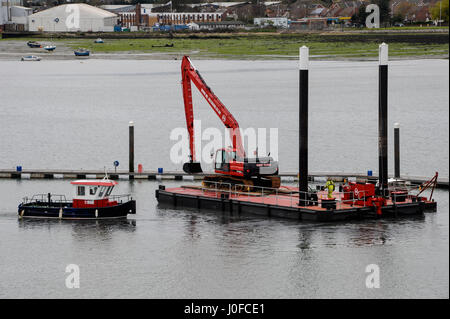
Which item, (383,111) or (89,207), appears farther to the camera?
(89,207)

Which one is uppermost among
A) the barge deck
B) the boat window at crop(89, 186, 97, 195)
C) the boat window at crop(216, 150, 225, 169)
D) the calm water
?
the boat window at crop(216, 150, 225, 169)

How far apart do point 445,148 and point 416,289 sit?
170 ft

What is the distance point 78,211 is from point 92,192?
1.39 metres

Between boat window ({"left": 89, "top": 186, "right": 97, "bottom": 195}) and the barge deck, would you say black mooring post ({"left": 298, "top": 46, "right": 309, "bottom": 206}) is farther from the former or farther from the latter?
boat window ({"left": 89, "top": 186, "right": 97, "bottom": 195})

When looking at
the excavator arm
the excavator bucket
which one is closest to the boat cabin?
the excavator bucket

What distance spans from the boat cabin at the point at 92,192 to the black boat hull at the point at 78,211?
528 millimetres

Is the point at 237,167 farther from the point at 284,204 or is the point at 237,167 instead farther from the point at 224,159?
the point at 284,204

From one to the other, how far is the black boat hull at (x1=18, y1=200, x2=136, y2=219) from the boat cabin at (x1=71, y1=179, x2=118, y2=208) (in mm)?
528

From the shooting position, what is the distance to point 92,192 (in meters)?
58.7

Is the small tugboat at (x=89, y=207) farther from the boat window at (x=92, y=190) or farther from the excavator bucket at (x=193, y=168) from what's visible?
the excavator bucket at (x=193, y=168)

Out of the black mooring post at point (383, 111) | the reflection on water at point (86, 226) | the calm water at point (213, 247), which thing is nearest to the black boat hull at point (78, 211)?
the reflection on water at point (86, 226)

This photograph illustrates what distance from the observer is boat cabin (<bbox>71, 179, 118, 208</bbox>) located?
58.3 meters

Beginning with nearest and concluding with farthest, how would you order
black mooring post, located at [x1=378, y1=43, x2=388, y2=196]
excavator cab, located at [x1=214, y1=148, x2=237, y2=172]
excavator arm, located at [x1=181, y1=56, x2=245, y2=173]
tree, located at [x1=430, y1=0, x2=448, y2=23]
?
black mooring post, located at [x1=378, y1=43, x2=388, y2=196] < tree, located at [x1=430, y1=0, x2=448, y2=23] < excavator cab, located at [x1=214, y1=148, x2=237, y2=172] < excavator arm, located at [x1=181, y1=56, x2=245, y2=173]

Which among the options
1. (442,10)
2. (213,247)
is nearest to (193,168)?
(213,247)
